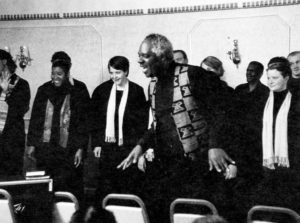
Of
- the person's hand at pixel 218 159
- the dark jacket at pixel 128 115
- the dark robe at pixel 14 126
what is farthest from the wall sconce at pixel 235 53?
the person's hand at pixel 218 159

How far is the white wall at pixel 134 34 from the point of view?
4926 mm

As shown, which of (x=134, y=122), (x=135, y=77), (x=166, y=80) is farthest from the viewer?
(x=135, y=77)

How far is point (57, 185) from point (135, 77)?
1731 millimetres

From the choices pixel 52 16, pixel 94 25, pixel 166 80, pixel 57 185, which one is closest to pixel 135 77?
pixel 94 25

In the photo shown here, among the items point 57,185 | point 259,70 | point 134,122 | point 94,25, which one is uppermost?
point 94,25

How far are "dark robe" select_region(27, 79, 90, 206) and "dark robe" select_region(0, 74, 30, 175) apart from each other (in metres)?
0.12

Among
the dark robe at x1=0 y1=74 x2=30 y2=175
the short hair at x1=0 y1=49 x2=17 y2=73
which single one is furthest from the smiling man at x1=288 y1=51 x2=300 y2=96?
the short hair at x1=0 y1=49 x2=17 y2=73

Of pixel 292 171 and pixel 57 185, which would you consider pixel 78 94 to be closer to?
pixel 57 185

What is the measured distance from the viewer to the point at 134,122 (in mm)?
4082

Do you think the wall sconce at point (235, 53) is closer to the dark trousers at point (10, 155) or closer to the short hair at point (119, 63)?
the short hair at point (119, 63)

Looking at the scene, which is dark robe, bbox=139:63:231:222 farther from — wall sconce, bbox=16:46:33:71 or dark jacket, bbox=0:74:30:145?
wall sconce, bbox=16:46:33:71

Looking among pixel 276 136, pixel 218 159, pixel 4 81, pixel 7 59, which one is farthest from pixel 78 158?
pixel 218 159

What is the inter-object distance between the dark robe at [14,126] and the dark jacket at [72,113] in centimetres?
11

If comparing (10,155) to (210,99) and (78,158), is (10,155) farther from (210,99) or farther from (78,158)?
(210,99)
